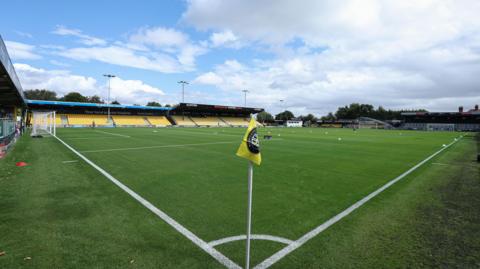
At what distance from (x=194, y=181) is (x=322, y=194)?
A: 3.67 meters

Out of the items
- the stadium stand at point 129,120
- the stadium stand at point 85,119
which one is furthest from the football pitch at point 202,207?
the stadium stand at point 129,120

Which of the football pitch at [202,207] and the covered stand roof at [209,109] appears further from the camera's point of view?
the covered stand roof at [209,109]

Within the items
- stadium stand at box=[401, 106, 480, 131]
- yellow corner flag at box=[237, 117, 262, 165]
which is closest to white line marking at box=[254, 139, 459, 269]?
yellow corner flag at box=[237, 117, 262, 165]

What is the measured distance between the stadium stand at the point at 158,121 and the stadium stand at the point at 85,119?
38.9 feet

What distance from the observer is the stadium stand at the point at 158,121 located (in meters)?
69.6

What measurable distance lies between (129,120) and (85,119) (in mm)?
10298

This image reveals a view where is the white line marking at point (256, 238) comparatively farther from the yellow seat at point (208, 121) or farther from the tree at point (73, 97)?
the tree at point (73, 97)

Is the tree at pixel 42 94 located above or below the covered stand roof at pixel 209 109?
above

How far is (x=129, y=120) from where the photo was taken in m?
66.4

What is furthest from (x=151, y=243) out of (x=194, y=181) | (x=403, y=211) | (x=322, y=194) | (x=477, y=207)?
(x=477, y=207)

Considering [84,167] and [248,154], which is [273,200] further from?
[84,167]

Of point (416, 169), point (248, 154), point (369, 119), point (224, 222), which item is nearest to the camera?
point (248, 154)

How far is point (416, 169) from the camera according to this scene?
399 inches

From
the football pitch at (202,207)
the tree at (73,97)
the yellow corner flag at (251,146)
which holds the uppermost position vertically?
the tree at (73,97)
